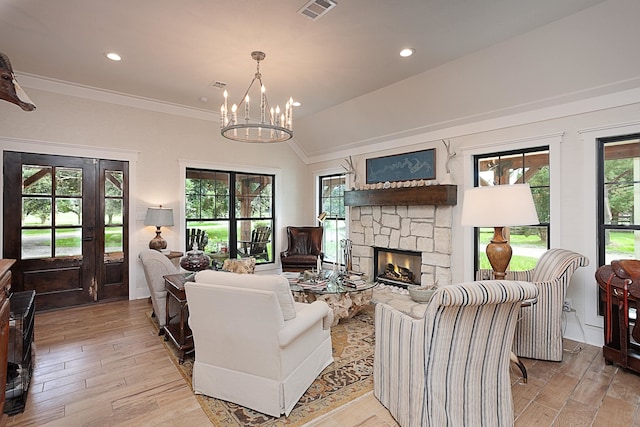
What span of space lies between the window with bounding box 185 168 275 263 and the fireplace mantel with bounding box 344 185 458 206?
1751 mm

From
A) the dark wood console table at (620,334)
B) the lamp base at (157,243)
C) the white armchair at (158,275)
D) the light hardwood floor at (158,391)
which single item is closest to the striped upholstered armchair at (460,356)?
the light hardwood floor at (158,391)

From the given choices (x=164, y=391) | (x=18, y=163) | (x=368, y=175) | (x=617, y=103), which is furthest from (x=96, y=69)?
(x=617, y=103)

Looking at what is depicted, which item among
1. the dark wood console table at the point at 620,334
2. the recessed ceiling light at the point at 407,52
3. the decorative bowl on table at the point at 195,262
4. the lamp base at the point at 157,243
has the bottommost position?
the dark wood console table at the point at 620,334

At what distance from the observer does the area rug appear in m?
2.09

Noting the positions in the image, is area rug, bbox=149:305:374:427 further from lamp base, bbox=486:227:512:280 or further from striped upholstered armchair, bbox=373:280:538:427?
lamp base, bbox=486:227:512:280

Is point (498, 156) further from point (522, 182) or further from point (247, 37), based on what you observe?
point (247, 37)

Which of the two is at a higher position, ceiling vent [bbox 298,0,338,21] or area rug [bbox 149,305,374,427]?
ceiling vent [bbox 298,0,338,21]

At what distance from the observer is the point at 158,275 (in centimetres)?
337

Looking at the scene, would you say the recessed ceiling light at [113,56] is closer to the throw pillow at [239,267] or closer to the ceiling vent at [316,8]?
the ceiling vent at [316,8]

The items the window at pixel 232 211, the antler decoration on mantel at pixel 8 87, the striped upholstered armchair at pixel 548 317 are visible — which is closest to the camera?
the antler decoration on mantel at pixel 8 87

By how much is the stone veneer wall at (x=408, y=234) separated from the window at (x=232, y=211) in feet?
5.91

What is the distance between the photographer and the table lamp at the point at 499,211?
7.82ft

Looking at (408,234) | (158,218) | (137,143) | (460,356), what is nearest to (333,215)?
(408,234)

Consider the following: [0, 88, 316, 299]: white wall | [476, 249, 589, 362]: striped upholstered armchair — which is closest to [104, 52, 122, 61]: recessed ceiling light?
[0, 88, 316, 299]: white wall
